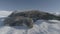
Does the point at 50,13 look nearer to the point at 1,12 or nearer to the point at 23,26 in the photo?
the point at 23,26

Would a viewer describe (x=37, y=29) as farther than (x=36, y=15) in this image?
No

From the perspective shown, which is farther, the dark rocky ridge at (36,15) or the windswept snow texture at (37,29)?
the dark rocky ridge at (36,15)

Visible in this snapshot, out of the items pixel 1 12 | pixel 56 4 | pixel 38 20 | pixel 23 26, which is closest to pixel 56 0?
pixel 56 4

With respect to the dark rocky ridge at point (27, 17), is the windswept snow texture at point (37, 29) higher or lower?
lower

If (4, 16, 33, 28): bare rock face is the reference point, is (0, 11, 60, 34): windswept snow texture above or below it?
below

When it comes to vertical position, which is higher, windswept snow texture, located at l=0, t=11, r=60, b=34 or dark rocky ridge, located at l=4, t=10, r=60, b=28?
dark rocky ridge, located at l=4, t=10, r=60, b=28

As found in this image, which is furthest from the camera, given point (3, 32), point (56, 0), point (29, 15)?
point (56, 0)

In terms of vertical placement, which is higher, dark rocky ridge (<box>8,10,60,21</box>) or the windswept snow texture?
dark rocky ridge (<box>8,10,60,21</box>)

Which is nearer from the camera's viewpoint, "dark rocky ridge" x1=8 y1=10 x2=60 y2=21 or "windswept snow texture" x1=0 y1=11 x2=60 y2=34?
"windswept snow texture" x1=0 y1=11 x2=60 y2=34
